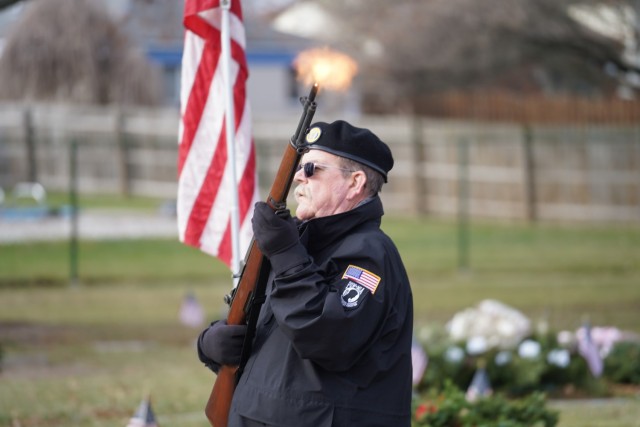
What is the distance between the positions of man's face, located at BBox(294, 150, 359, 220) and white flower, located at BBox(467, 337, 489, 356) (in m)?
4.88

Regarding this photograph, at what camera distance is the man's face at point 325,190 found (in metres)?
3.97

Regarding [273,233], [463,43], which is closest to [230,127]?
[273,233]

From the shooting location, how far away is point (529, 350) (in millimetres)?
8688

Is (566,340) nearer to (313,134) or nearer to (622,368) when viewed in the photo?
(622,368)

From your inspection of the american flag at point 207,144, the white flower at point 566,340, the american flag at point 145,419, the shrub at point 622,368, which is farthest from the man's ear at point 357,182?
the shrub at point 622,368

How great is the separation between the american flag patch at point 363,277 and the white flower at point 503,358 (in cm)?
499

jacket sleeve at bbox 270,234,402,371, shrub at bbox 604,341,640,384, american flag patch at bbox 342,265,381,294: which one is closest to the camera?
jacket sleeve at bbox 270,234,402,371

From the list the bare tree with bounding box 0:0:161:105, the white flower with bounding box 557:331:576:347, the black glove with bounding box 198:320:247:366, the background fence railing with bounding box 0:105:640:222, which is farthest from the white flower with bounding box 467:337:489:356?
the bare tree with bounding box 0:0:161:105

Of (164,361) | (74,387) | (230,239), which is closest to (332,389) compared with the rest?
(230,239)

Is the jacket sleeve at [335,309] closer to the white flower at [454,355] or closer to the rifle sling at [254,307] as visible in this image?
the rifle sling at [254,307]

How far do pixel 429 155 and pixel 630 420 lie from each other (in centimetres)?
1886

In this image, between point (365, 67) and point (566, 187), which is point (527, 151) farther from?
point (365, 67)

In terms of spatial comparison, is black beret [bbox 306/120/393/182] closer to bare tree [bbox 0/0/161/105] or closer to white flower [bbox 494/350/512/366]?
white flower [bbox 494/350/512/366]

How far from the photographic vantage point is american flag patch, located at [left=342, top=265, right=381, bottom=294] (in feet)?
12.5
